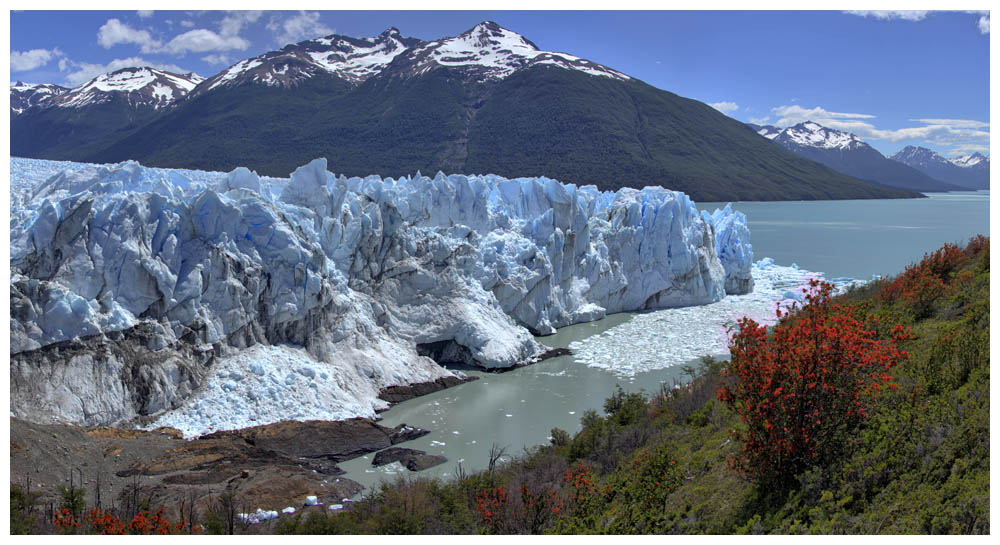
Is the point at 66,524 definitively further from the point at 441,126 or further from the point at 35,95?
the point at 35,95

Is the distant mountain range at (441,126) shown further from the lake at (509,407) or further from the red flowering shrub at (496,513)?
the red flowering shrub at (496,513)

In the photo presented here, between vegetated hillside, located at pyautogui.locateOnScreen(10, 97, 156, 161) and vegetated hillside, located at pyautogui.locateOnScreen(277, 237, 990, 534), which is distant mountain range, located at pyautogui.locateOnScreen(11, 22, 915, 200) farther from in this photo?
vegetated hillside, located at pyautogui.locateOnScreen(277, 237, 990, 534)

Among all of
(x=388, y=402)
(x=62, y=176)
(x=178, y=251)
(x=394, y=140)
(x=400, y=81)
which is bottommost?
(x=388, y=402)

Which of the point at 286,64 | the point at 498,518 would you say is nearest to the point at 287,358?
the point at 498,518

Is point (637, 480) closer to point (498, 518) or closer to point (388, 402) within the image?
point (498, 518)

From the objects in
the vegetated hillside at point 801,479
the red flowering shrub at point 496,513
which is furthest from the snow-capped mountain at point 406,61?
the red flowering shrub at point 496,513

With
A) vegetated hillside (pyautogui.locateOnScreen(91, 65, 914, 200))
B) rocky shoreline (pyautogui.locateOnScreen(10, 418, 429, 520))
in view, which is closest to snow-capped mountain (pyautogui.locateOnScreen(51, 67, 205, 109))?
vegetated hillside (pyautogui.locateOnScreen(91, 65, 914, 200))
